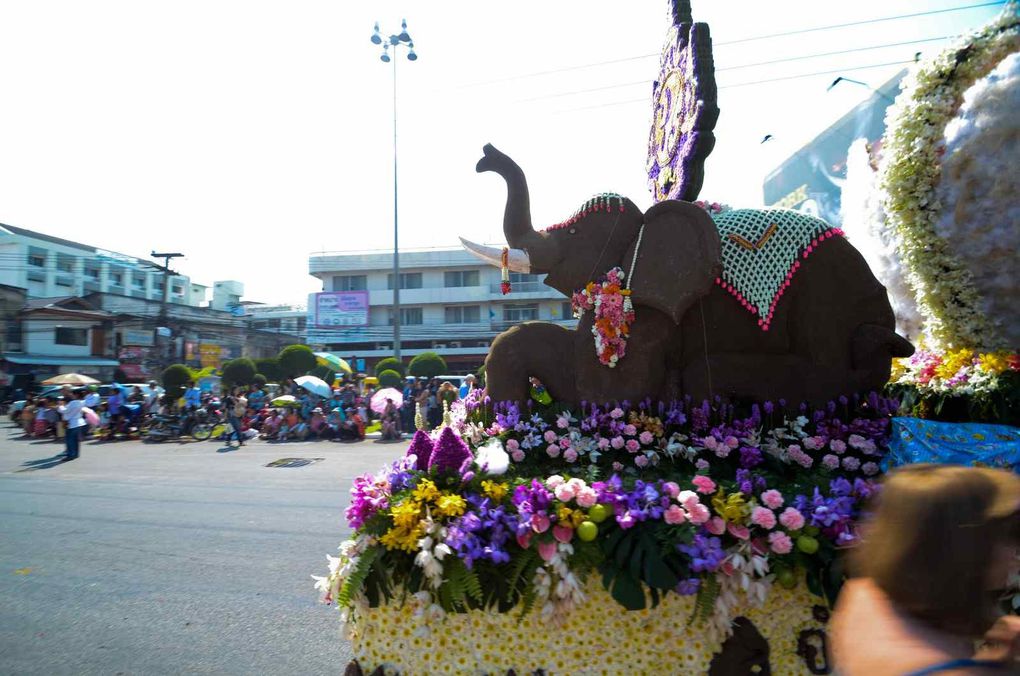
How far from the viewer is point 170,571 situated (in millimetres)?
5340

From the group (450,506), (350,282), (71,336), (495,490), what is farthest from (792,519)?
(350,282)

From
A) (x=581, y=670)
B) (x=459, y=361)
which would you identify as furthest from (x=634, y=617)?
(x=459, y=361)

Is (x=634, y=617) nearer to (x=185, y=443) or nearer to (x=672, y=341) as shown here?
(x=672, y=341)

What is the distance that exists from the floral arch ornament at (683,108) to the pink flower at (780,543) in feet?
7.67

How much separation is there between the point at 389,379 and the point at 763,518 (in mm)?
20161

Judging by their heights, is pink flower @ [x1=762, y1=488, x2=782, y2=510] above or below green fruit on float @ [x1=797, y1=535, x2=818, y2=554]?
above

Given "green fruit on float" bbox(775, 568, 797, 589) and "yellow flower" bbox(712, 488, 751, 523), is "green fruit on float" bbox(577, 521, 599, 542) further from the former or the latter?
"green fruit on float" bbox(775, 568, 797, 589)

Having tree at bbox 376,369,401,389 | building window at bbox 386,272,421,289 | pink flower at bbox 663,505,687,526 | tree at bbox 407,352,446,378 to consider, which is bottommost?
pink flower at bbox 663,505,687,526

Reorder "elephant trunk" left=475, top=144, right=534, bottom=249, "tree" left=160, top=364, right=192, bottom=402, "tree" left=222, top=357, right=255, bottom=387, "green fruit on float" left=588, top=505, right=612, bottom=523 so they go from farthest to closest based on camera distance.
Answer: "tree" left=222, top=357, right=255, bottom=387 → "tree" left=160, top=364, right=192, bottom=402 → "elephant trunk" left=475, top=144, right=534, bottom=249 → "green fruit on float" left=588, top=505, right=612, bottom=523

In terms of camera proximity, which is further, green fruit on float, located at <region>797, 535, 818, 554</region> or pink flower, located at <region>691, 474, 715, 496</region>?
pink flower, located at <region>691, 474, 715, 496</region>

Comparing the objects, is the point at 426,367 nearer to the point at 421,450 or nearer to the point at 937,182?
the point at 421,450

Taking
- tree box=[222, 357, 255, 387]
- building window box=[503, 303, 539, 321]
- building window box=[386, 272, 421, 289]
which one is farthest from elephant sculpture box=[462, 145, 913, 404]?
building window box=[386, 272, 421, 289]

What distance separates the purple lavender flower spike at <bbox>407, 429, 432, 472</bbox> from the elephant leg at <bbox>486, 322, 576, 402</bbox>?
909mm

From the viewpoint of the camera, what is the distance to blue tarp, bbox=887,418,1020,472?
324 cm
